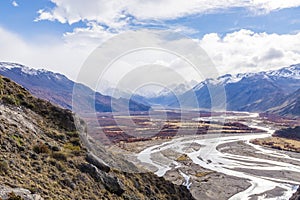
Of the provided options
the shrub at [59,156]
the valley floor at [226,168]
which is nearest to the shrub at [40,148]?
the shrub at [59,156]

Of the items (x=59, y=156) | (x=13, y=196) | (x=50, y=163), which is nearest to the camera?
(x=13, y=196)

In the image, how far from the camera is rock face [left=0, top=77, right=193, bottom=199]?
19.3 m

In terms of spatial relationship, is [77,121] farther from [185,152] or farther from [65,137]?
[185,152]

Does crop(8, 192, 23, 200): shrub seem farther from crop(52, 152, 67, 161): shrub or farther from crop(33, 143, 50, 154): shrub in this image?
crop(52, 152, 67, 161): shrub

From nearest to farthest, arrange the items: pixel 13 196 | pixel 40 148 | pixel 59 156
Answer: pixel 13 196 → pixel 40 148 → pixel 59 156

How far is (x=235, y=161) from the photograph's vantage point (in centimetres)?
8388

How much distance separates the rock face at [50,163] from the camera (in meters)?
19.3

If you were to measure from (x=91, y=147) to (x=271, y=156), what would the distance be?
73465 mm

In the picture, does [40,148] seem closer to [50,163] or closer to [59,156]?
[59,156]

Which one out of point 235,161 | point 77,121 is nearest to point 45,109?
point 77,121

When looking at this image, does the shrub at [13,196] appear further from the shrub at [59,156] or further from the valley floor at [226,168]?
the valley floor at [226,168]

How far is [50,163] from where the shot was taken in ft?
76.2

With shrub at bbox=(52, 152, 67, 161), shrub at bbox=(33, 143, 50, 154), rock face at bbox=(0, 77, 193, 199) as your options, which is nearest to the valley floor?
rock face at bbox=(0, 77, 193, 199)

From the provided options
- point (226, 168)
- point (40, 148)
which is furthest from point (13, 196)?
point (226, 168)
